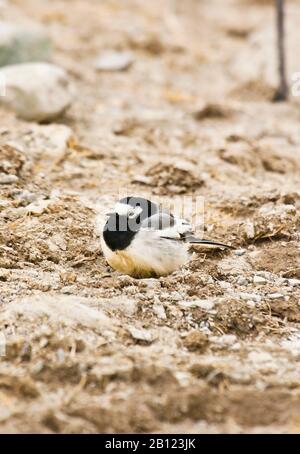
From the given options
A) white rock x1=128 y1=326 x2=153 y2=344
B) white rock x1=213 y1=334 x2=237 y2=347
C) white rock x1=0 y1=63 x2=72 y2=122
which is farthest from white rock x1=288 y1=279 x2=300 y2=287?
white rock x1=0 y1=63 x2=72 y2=122

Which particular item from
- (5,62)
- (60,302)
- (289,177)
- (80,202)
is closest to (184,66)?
(5,62)

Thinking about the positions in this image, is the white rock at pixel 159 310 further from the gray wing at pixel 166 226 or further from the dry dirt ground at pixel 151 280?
the gray wing at pixel 166 226

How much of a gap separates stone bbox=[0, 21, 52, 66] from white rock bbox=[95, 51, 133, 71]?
138 centimetres

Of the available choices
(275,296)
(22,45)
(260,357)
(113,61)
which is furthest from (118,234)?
(113,61)

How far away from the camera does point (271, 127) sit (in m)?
8.23

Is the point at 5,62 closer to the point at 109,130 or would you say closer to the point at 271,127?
the point at 109,130

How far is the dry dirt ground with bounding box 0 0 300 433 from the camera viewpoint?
10.4ft

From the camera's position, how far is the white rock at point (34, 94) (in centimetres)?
694

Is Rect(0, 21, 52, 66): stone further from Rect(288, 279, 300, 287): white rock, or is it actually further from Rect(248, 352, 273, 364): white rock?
Rect(248, 352, 273, 364): white rock

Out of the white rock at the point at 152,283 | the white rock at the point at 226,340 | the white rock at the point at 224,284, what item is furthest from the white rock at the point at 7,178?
the white rock at the point at 226,340

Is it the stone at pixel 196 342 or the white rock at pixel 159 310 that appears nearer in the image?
the stone at pixel 196 342

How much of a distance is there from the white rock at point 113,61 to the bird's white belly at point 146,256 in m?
5.85

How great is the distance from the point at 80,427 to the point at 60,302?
915 millimetres

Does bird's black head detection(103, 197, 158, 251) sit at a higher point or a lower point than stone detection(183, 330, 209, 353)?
higher
